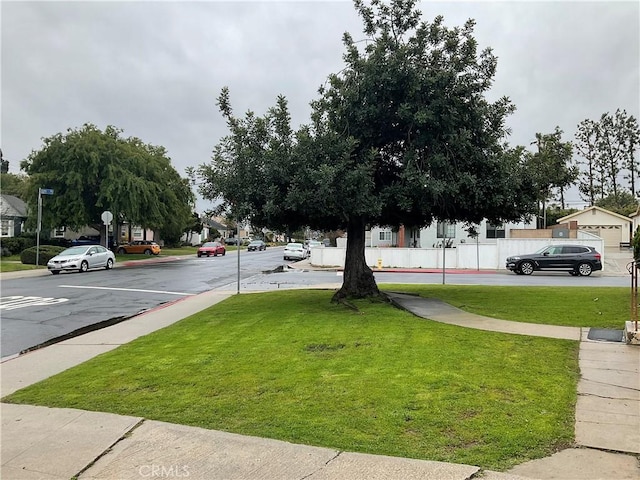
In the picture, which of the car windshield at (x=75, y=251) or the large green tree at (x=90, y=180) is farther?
the large green tree at (x=90, y=180)

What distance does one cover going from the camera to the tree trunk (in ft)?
43.5

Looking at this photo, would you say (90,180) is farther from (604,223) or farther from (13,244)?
(604,223)

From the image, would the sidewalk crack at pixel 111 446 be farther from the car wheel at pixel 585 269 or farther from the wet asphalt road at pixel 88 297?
the car wheel at pixel 585 269

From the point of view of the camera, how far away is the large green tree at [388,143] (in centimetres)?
1087

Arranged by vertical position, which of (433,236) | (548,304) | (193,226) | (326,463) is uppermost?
(193,226)

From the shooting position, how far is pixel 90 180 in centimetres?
4050

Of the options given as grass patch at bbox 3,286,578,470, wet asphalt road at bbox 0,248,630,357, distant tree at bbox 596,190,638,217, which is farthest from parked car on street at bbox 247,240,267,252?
grass patch at bbox 3,286,578,470

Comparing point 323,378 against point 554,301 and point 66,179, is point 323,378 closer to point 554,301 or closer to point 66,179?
point 554,301

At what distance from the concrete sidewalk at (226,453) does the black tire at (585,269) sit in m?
21.0

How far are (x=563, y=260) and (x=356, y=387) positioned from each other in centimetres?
2290

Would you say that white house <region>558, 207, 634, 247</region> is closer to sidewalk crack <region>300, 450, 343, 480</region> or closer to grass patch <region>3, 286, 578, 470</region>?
grass patch <region>3, 286, 578, 470</region>

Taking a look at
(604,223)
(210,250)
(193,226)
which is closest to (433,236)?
(210,250)

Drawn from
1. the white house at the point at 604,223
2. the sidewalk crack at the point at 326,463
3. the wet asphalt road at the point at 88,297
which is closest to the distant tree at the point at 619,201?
the white house at the point at 604,223

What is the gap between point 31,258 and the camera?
32812 millimetres
